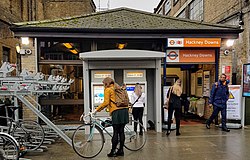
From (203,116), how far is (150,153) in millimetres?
5019

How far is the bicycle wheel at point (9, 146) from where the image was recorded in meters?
4.34

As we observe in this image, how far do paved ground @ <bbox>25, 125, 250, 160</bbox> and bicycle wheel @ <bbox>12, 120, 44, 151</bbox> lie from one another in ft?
0.78

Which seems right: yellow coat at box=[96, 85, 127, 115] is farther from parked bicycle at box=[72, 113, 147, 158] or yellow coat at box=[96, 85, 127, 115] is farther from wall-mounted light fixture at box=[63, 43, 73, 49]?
wall-mounted light fixture at box=[63, 43, 73, 49]

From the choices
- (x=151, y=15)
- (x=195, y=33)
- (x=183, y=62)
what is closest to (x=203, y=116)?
(x=183, y=62)

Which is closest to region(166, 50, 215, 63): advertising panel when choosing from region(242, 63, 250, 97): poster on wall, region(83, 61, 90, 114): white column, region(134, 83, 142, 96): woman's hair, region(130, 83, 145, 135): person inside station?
region(242, 63, 250, 97): poster on wall

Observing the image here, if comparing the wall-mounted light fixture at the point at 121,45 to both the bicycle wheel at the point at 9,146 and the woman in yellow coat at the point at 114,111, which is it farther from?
the bicycle wheel at the point at 9,146

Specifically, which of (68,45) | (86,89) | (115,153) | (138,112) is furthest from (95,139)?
(68,45)

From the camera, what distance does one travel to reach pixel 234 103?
8125 millimetres

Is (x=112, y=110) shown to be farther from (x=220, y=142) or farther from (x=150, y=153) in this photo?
(x=220, y=142)

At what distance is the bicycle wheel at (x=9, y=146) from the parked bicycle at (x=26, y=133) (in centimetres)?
66

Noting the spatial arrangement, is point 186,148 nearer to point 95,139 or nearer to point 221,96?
point 95,139

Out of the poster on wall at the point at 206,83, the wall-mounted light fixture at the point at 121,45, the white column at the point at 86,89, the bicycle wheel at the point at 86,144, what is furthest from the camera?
the poster on wall at the point at 206,83

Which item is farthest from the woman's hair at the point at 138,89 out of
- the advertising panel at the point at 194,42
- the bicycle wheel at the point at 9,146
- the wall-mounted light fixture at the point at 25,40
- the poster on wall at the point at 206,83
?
the wall-mounted light fixture at the point at 25,40

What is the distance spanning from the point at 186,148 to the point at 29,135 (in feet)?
12.1
